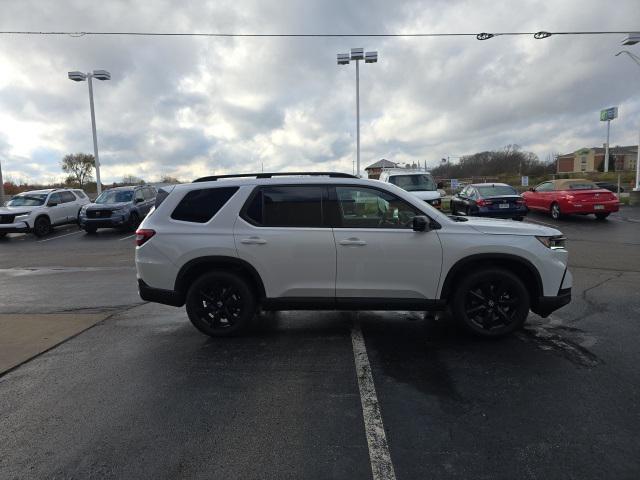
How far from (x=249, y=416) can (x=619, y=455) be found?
2521 millimetres

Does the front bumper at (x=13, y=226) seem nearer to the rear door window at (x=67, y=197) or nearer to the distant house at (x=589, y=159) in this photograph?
the rear door window at (x=67, y=197)

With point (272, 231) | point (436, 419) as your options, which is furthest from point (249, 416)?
point (272, 231)

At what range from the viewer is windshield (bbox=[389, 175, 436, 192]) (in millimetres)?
15703

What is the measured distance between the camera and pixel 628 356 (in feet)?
13.9

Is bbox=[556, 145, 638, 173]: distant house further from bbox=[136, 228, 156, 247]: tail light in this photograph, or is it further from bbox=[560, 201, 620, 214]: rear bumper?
bbox=[136, 228, 156, 247]: tail light

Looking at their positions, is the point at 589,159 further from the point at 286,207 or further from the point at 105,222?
the point at 286,207

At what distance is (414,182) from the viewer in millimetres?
15828

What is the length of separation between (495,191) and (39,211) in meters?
18.1

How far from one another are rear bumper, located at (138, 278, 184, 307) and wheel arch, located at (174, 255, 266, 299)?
0.07 m

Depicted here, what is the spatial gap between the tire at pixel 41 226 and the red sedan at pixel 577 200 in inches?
812

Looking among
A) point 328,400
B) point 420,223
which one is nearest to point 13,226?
point 420,223

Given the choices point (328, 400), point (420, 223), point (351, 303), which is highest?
point (420, 223)

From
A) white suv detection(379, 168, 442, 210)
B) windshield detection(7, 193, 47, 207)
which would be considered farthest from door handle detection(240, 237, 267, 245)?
windshield detection(7, 193, 47, 207)

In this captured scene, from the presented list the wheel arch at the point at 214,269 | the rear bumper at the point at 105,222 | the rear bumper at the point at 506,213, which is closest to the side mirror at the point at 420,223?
the wheel arch at the point at 214,269
